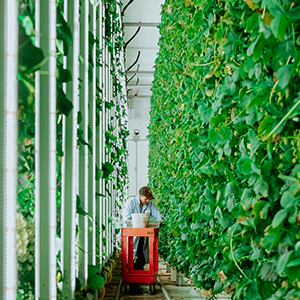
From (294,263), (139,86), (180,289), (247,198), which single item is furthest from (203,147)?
(139,86)

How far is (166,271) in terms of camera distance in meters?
5.20

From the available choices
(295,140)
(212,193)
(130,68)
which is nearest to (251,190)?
(295,140)

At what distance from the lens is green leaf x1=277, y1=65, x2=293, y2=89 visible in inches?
43.8

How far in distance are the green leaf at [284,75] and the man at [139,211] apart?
13.0ft

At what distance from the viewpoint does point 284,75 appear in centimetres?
112

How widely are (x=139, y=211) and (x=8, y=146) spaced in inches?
167

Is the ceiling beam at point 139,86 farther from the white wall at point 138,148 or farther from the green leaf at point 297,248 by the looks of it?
the green leaf at point 297,248

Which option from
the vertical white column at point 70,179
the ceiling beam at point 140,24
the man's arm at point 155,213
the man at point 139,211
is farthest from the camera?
the ceiling beam at point 140,24

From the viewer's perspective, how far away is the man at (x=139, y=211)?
16.2 feet

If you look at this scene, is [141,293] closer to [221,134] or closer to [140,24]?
[221,134]

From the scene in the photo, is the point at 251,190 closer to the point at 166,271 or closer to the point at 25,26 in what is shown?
the point at 25,26

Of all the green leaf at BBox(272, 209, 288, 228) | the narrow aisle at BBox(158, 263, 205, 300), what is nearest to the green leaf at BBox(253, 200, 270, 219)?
the green leaf at BBox(272, 209, 288, 228)

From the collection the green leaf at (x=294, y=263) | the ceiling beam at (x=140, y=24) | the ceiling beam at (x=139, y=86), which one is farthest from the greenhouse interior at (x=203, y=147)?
the ceiling beam at (x=139, y=86)

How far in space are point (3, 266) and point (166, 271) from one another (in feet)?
14.9
